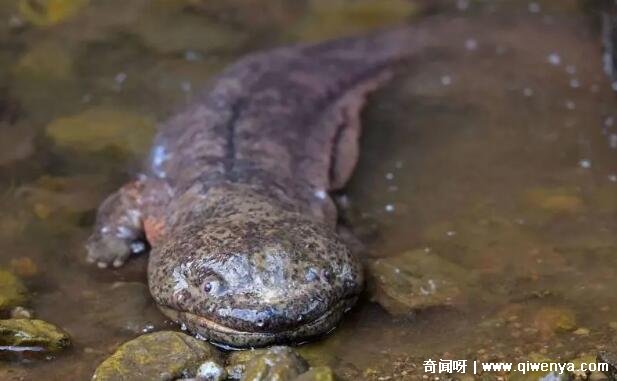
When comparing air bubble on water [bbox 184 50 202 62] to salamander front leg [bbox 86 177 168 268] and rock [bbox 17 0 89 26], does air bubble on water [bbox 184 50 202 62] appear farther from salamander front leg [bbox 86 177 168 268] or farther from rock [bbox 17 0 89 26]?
salamander front leg [bbox 86 177 168 268]

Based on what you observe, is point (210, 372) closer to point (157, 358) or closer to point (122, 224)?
point (157, 358)

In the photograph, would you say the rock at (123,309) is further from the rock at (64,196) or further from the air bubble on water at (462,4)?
the air bubble on water at (462,4)

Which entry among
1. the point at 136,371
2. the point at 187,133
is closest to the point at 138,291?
the point at 136,371

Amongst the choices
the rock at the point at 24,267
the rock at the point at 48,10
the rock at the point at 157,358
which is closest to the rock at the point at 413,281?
the rock at the point at 157,358

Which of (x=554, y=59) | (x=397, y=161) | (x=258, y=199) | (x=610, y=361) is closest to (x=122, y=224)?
(x=258, y=199)

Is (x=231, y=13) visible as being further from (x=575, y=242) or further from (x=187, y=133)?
(x=575, y=242)
